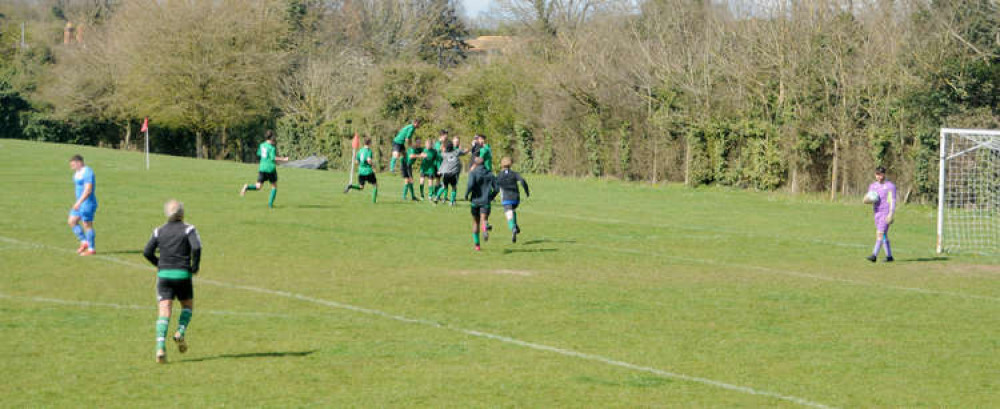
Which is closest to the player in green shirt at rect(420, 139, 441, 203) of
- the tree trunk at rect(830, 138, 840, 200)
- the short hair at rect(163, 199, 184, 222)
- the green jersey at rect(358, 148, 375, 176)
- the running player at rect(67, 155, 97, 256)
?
the green jersey at rect(358, 148, 375, 176)

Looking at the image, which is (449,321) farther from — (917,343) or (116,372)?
(917,343)

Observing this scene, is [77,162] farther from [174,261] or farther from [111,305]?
[174,261]

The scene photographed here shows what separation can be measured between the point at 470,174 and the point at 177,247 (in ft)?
34.5

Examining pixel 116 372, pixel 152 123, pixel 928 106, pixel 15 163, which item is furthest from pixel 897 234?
pixel 152 123

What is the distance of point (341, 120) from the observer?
195 ft

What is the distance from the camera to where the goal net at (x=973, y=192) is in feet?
88.5

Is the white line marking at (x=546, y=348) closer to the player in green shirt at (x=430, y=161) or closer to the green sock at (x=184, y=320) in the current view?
the green sock at (x=184, y=320)

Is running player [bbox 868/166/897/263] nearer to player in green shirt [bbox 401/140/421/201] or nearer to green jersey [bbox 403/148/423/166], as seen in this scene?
player in green shirt [bbox 401/140/421/201]

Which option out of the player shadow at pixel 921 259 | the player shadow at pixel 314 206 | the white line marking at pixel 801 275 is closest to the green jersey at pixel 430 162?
the player shadow at pixel 314 206

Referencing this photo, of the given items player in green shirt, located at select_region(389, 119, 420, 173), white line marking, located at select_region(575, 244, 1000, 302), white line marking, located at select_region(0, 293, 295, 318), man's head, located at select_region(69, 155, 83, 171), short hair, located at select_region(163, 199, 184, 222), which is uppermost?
player in green shirt, located at select_region(389, 119, 420, 173)

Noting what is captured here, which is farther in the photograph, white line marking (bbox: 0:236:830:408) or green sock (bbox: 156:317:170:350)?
green sock (bbox: 156:317:170:350)

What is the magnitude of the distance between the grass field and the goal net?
4.97 feet

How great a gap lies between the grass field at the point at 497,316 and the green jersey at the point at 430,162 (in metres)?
3.91

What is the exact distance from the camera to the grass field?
33.6ft
